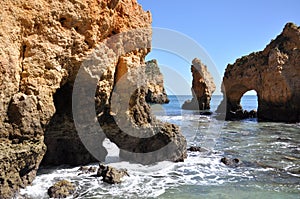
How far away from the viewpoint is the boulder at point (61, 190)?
25.4 ft

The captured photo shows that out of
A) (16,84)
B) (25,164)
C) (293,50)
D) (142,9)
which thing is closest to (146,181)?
(25,164)

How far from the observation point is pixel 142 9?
1198 centimetres

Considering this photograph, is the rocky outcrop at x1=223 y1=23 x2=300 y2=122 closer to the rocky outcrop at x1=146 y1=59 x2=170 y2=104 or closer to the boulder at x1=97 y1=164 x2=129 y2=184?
the boulder at x1=97 y1=164 x2=129 y2=184

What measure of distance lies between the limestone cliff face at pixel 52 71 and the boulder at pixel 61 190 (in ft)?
3.01

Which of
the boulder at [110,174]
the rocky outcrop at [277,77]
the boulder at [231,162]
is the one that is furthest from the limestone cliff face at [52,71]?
the rocky outcrop at [277,77]

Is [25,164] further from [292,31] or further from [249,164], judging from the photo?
[292,31]

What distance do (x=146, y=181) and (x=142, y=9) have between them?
7379 millimetres

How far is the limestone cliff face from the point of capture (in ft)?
23.4

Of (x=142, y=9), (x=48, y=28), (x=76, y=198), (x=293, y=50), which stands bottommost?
(x=76, y=198)

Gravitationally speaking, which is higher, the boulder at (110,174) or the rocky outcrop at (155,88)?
the rocky outcrop at (155,88)

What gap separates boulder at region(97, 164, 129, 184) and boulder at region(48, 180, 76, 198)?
3.89 ft

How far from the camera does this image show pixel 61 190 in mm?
7895

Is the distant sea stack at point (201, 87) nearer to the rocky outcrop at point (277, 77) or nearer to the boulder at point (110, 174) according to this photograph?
the rocky outcrop at point (277, 77)

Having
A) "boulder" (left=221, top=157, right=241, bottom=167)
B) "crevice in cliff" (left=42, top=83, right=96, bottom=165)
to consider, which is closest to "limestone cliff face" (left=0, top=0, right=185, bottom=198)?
"crevice in cliff" (left=42, top=83, right=96, bottom=165)
